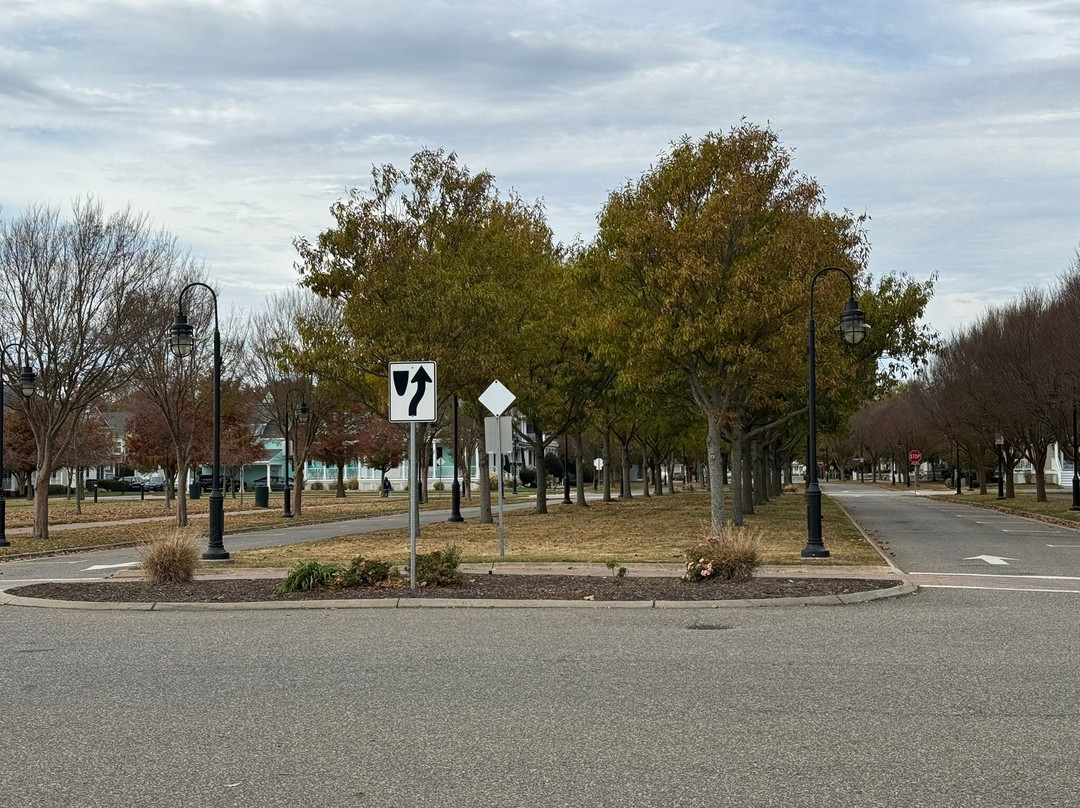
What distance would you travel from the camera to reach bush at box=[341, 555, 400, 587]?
14.2 meters

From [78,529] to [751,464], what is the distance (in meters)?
23.2

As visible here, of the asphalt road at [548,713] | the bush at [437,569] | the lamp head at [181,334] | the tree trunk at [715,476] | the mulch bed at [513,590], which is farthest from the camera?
the tree trunk at [715,476]

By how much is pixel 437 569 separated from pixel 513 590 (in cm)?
112

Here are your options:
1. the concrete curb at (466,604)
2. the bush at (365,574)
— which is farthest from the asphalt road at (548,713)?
the bush at (365,574)

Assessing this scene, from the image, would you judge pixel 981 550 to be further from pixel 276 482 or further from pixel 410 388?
pixel 276 482

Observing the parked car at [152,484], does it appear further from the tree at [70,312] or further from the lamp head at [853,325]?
the lamp head at [853,325]

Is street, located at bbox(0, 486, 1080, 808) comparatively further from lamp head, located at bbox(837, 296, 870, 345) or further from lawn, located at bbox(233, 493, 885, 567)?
lamp head, located at bbox(837, 296, 870, 345)

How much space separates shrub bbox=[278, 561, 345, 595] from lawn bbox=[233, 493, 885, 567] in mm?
2302

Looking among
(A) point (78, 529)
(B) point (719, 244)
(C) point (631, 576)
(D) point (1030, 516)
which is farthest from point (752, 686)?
(D) point (1030, 516)

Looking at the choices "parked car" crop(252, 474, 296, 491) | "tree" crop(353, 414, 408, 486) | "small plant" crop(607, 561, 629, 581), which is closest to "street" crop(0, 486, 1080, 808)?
"small plant" crop(607, 561, 629, 581)

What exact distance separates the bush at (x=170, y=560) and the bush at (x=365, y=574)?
95.0 inches

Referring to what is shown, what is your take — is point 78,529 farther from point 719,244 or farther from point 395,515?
point 719,244

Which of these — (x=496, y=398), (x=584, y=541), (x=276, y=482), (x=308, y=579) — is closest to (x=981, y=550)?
(x=584, y=541)

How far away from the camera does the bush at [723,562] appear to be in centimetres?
1446
